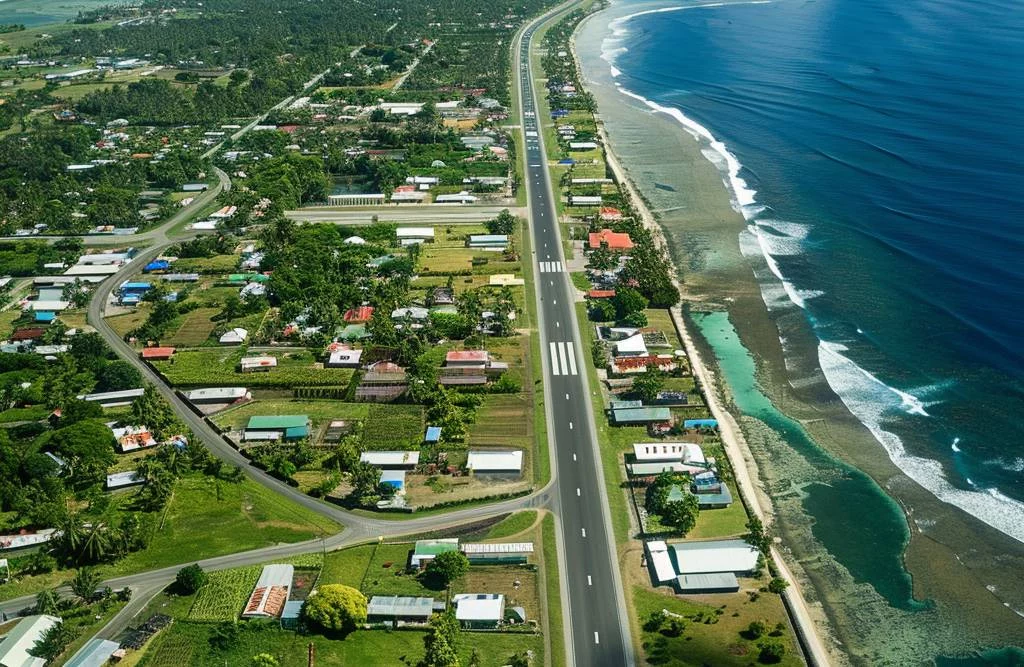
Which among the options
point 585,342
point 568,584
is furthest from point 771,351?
point 568,584

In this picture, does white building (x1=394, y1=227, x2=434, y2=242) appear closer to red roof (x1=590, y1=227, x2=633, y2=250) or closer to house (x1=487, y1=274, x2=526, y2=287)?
house (x1=487, y1=274, x2=526, y2=287)

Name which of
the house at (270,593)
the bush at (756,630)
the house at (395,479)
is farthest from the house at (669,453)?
the house at (270,593)

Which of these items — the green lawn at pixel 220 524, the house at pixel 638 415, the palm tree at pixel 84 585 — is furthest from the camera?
the house at pixel 638 415

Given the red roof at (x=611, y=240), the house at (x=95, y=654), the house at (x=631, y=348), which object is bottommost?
the house at (x=95, y=654)

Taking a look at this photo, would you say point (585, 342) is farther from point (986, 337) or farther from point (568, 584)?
point (986, 337)

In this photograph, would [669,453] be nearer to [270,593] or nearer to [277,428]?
[270,593]

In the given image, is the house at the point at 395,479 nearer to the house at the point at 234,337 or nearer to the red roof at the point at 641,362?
the red roof at the point at 641,362
